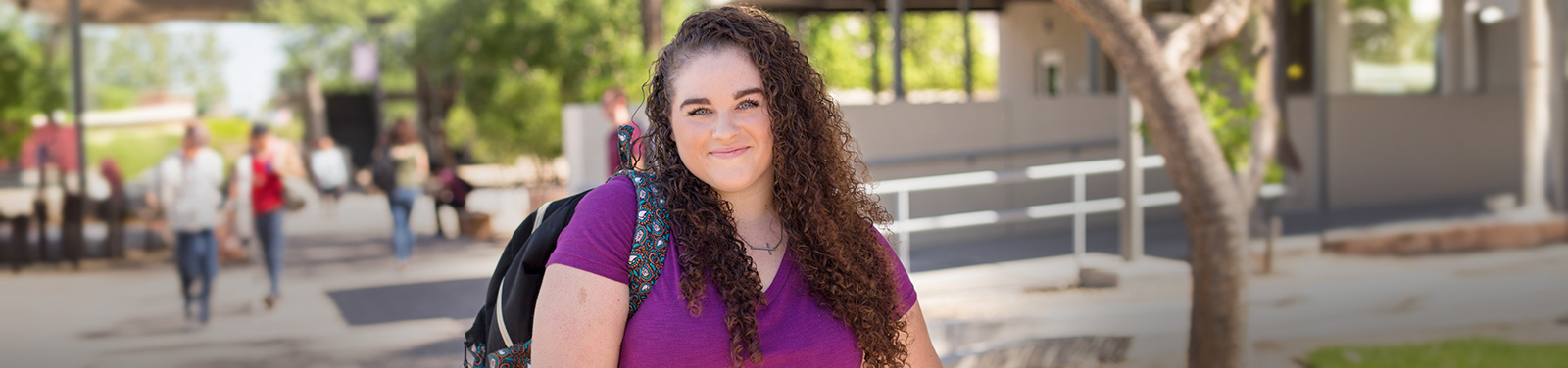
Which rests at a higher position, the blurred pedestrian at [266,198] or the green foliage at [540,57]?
the green foliage at [540,57]

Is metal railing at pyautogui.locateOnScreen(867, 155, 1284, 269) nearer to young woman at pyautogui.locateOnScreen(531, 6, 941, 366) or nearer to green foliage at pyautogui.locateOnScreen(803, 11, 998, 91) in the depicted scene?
young woman at pyautogui.locateOnScreen(531, 6, 941, 366)

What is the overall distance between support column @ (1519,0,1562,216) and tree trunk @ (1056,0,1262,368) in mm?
7546

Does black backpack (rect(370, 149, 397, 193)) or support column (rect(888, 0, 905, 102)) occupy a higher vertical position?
support column (rect(888, 0, 905, 102))

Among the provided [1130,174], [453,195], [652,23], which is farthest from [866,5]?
[1130,174]

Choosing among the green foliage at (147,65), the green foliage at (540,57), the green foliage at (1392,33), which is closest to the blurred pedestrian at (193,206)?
the green foliage at (540,57)

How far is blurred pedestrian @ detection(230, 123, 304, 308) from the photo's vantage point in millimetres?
8109

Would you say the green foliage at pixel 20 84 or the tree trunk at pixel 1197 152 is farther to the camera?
the green foliage at pixel 20 84

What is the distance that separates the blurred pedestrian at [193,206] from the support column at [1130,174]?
5512 mm

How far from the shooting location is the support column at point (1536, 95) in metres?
10.8

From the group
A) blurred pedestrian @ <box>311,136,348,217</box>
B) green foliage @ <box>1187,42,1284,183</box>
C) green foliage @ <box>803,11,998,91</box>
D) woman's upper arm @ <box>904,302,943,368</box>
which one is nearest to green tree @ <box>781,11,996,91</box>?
green foliage @ <box>803,11,998,91</box>

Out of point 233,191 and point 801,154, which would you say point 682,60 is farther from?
point 233,191

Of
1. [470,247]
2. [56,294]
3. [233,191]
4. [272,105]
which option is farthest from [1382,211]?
[272,105]

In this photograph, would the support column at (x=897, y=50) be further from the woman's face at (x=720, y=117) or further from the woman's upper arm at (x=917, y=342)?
the woman's face at (x=720, y=117)

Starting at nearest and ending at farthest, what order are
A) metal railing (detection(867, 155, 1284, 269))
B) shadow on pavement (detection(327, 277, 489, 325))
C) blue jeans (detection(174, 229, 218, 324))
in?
metal railing (detection(867, 155, 1284, 269))
shadow on pavement (detection(327, 277, 489, 325))
blue jeans (detection(174, 229, 218, 324))
